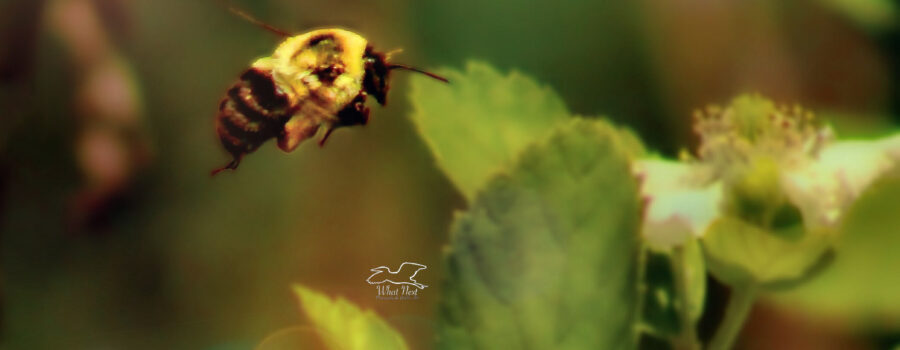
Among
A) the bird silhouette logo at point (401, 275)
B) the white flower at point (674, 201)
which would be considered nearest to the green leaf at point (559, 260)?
the white flower at point (674, 201)

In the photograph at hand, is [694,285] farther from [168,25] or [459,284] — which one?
[168,25]

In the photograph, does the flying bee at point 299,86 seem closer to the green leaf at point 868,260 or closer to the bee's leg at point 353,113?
the bee's leg at point 353,113

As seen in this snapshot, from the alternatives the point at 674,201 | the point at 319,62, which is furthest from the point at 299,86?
the point at 674,201

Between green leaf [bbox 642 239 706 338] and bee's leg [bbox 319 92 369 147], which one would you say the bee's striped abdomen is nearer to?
bee's leg [bbox 319 92 369 147]

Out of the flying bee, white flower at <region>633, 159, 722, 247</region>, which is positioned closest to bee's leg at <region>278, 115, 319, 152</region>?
the flying bee

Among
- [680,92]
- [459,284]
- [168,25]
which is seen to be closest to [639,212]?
[459,284]

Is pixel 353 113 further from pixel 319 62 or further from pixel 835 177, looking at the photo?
pixel 835 177

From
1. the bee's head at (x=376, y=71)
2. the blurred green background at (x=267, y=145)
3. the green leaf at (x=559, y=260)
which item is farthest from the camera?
the blurred green background at (x=267, y=145)
